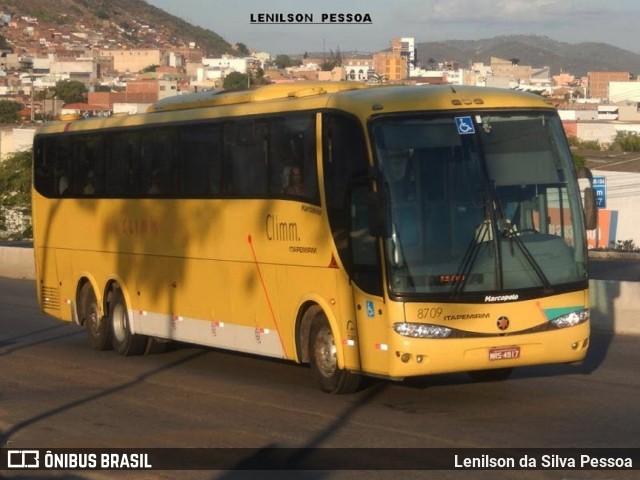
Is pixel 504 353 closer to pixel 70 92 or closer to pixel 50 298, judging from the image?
pixel 50 298

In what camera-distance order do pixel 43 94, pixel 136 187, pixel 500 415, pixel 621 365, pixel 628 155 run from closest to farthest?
pixel 500 415 → pixel 621 365 → pixel 136 187 → pixel 628 155 → pixel 43 94

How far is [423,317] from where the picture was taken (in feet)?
40.1

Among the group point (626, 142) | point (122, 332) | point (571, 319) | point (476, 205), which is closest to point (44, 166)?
point (122, 332)

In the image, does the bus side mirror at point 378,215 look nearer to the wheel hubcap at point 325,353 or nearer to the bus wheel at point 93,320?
the wheel hubcap at point 325,353

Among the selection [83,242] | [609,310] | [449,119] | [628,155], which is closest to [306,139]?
[449,119]

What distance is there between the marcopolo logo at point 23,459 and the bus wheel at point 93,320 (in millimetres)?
7845

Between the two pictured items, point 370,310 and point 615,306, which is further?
point 615,306

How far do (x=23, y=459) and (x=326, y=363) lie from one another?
3.97 m

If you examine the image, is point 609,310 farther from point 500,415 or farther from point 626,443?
point 626,443

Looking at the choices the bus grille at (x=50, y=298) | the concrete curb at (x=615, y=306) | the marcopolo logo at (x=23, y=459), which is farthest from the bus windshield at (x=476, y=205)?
the bus grille at (x=50, y=298)

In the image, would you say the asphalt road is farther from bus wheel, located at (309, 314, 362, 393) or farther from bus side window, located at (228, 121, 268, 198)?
bus side window, located at (228, 121, 268, 198)

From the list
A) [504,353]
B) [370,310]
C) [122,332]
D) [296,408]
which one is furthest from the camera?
[122,332]

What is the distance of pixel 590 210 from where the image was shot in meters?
13.1

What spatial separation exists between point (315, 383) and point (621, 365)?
3.83 meters
